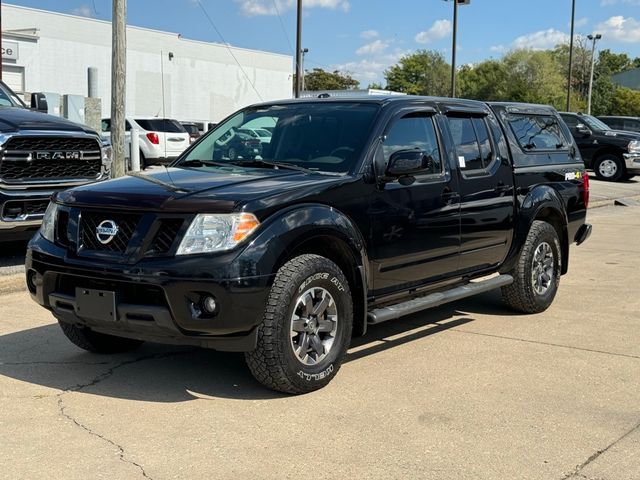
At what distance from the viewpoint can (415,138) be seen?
5.72 metres

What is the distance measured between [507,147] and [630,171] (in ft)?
60.7

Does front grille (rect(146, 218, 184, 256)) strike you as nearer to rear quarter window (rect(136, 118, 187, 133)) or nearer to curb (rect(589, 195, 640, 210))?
curb (rect(589, 195, 640, 210))

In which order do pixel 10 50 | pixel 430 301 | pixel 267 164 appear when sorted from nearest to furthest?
pixel 267 164, pixel 430 301, pixel 10 50

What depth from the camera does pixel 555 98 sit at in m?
76.6

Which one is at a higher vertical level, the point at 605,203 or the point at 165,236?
the point at 165,236

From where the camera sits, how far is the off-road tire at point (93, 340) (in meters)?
5.35

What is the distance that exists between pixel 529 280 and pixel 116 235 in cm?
379

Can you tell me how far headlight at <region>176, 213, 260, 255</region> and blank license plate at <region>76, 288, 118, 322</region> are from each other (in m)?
0.50

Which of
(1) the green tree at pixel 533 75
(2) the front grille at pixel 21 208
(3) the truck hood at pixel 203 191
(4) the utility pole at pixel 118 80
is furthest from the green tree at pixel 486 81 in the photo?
(3) the truck hood at pixel 203 191

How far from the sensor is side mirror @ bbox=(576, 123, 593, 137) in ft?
75.0

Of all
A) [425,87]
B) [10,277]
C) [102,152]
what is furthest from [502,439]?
[425,87]

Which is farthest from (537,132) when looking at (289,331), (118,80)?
(118,80)

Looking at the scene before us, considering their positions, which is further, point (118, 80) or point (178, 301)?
point (118, 80)

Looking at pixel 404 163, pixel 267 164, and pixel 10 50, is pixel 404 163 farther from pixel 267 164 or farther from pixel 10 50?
pixel 10 50
